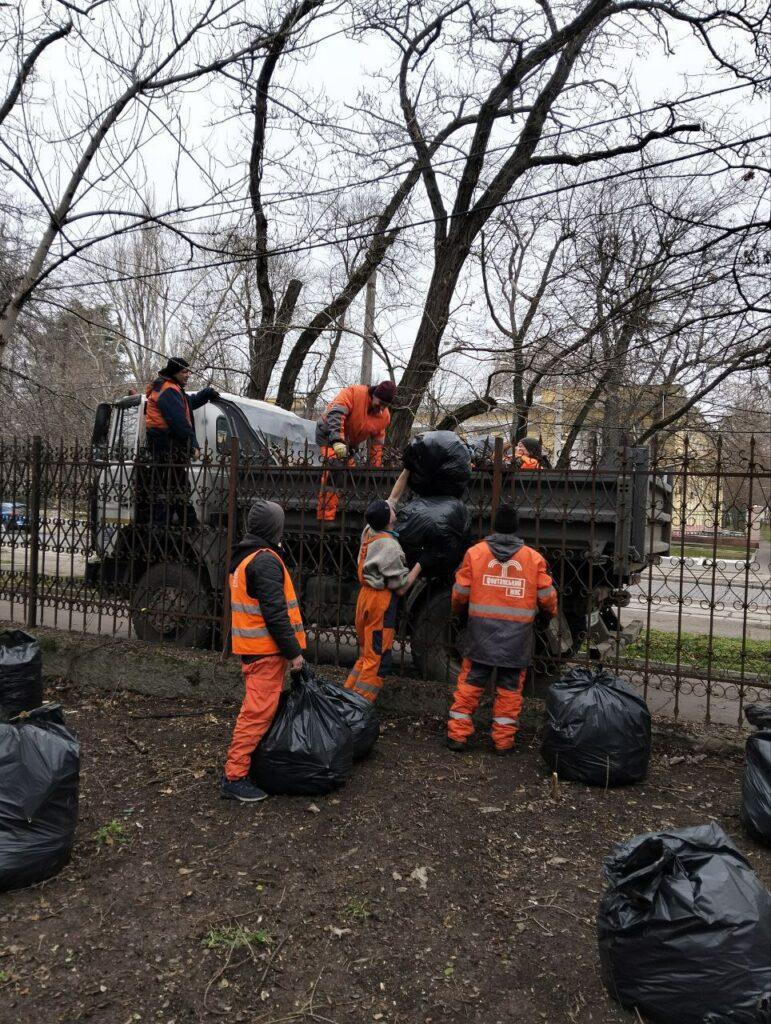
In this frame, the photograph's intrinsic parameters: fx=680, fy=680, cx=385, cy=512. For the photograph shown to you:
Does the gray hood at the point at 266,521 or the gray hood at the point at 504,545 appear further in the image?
the gray hood at the point at 504,545

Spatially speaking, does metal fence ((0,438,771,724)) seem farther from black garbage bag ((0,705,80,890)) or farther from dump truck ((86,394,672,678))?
black garbage bag ((0,705,80,890))

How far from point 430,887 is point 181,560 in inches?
133

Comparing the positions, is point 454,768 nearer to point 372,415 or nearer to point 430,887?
point 430,887

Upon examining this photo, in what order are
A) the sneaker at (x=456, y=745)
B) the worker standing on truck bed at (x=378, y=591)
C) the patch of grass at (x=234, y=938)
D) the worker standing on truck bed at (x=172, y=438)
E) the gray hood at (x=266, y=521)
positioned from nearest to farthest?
the patch of grass at (x=234, y=938), the gray hood at (x=266, y=521), the sneaker at (x=456, y=745), the worker standing on truck bed at (x=378, y=591), the worker standing on truck bed at (x=172, y=438)

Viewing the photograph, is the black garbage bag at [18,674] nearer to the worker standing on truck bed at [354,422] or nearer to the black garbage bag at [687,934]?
the worker standing on truck bed at [354,422]

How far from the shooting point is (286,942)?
2367 millimetres

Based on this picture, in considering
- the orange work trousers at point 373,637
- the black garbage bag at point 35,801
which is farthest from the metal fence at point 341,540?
the black garbage bag at point 35,801

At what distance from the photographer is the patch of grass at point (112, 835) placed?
3.00 metres

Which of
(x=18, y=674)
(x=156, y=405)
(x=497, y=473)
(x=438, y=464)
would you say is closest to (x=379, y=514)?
(x=438, y=464)

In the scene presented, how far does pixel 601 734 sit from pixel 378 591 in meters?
1.51

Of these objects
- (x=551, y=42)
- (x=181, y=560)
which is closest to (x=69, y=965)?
(x=181, y=560)

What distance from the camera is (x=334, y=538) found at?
5.34 meters

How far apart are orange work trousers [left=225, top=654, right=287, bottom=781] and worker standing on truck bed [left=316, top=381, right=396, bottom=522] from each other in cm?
194

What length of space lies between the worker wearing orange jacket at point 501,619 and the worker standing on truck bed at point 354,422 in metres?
1.52
